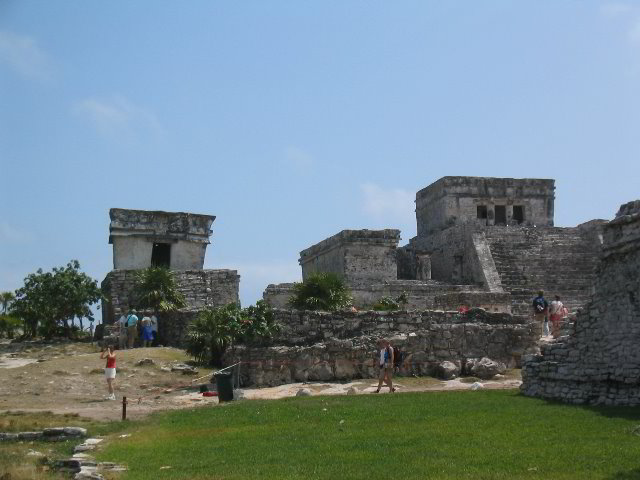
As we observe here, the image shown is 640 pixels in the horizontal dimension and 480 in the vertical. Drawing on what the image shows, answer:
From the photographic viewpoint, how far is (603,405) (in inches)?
499

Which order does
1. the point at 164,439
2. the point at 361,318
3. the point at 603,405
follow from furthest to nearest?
the point at 361,318, the point at 603,405, the point at 164,439

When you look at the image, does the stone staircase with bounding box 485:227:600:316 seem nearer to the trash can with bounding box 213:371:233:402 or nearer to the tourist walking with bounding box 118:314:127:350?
the tourist walking with bounding box 118:314:127:350

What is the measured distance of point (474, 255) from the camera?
99.6 feet

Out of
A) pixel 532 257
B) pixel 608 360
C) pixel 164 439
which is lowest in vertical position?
pixel 164 439

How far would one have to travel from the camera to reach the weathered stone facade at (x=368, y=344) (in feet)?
57.6

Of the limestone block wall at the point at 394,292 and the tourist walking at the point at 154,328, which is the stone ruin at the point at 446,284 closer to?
the limestone block wall at the point at 394,292

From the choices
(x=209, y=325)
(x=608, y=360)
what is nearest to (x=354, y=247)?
(x=209, y=325)

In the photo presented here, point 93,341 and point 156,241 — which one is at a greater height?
point 156,241

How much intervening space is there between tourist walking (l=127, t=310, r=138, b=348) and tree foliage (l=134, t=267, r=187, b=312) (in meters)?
1.38

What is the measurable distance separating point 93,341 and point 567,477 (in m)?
19.4

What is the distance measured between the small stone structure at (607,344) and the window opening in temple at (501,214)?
22048 mm

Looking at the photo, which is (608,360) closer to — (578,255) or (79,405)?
(79,405)

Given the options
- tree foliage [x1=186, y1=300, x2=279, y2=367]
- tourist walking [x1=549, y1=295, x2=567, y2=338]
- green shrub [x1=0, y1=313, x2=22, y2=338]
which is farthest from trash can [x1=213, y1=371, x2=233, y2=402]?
green shrub [x1=0, y1=313, x2=22, y2=338]

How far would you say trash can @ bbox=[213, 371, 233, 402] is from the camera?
51.3 feet
